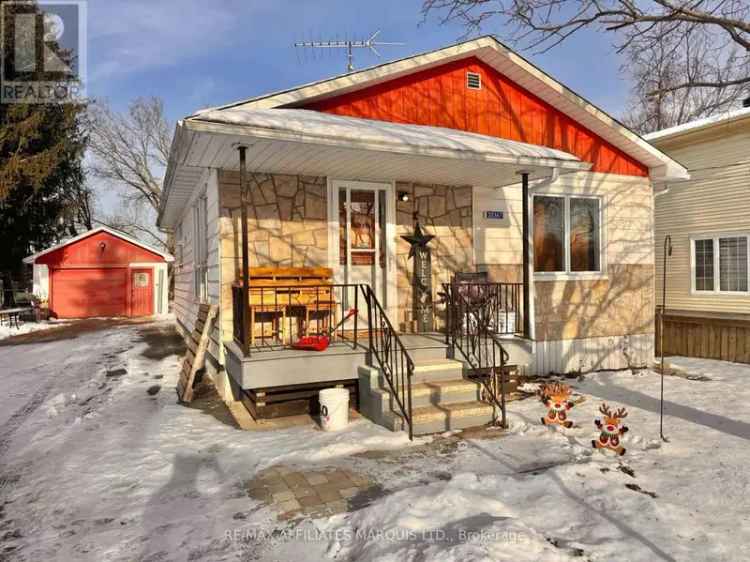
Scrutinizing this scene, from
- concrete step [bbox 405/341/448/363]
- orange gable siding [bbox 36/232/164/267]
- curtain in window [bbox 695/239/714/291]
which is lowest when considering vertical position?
concrete step [bbox 405/341/448/363]

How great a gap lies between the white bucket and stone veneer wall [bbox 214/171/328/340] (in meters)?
1.87

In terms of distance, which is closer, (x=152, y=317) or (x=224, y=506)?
(x=224, y=506)

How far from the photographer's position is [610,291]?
359 inches

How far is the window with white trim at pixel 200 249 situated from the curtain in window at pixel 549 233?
544cm

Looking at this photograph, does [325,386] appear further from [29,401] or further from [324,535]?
[29,401]

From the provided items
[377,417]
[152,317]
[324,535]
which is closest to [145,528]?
[324,535]

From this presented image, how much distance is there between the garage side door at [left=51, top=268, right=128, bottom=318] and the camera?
21.3 m

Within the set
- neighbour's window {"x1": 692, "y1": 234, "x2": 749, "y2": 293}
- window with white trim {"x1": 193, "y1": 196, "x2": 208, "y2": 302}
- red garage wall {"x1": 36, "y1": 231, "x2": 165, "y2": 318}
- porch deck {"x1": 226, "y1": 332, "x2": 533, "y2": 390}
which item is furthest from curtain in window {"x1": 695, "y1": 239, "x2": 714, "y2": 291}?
red garage wall {"x1": 36, "y1": 231, "x2": 165, "y2": 318}

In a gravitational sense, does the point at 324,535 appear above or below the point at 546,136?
below

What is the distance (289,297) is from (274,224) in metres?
1.24

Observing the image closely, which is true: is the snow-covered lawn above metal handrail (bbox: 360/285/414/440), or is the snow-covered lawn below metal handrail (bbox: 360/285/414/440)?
below

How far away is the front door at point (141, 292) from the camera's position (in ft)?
73.6

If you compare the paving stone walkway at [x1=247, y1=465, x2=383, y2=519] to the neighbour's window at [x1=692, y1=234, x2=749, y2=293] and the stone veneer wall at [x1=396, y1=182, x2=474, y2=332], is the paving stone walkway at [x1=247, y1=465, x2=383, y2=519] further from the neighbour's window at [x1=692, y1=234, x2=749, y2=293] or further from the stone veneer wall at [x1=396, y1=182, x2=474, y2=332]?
the neighbour's window at [x1=692, y1=234, x2=749, y2=293]

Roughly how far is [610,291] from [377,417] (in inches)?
225
